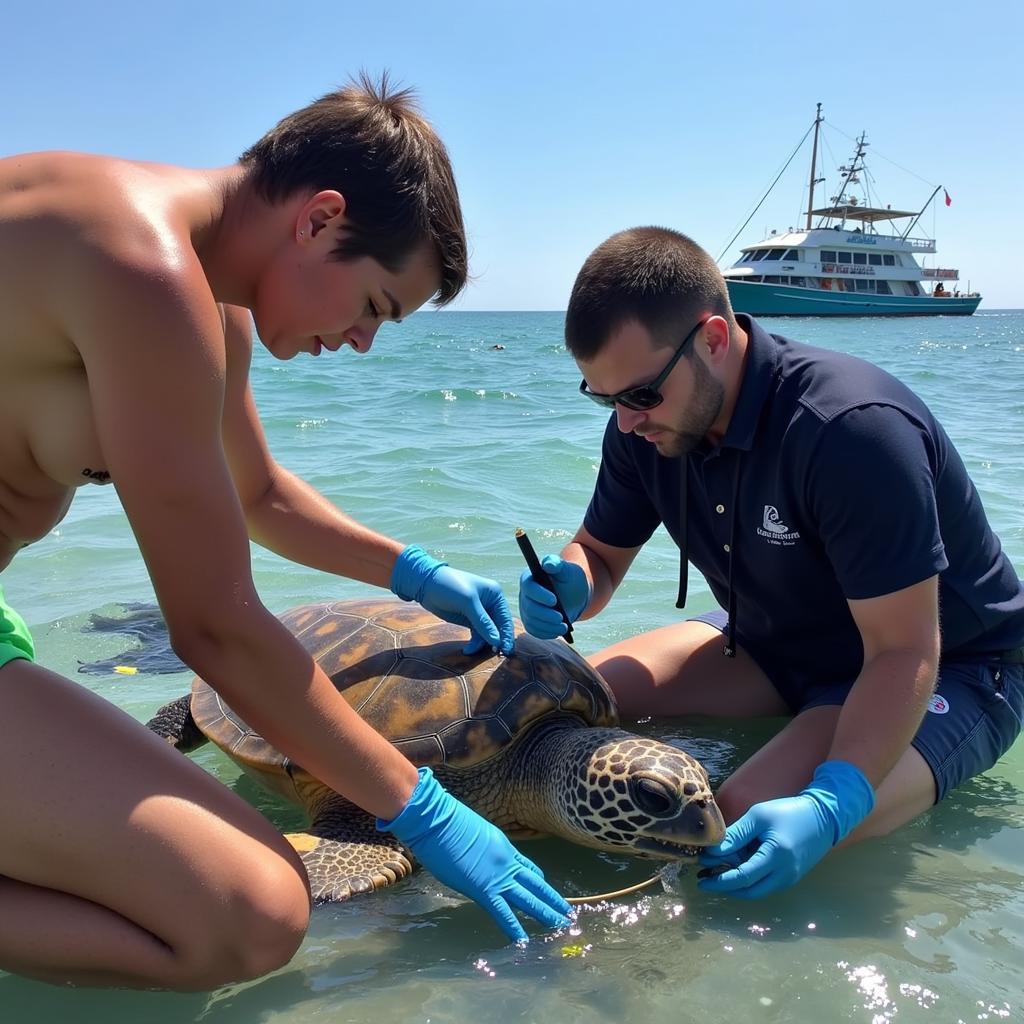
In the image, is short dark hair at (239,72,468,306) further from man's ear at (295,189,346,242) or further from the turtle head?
the turtle head

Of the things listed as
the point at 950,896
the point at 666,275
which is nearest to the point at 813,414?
the point at 666,275

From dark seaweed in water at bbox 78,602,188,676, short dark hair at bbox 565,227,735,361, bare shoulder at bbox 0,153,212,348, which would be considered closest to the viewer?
bare shoulder at bbox 0,153,212,348

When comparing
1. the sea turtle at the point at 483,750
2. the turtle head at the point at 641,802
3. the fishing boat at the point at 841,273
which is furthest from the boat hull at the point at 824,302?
the turtle head at the point at 641,802

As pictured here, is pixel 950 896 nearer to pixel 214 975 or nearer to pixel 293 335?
pixel 214 975

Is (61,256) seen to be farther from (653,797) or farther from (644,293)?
(653,797)

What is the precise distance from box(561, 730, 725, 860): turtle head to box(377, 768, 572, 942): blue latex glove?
28cm

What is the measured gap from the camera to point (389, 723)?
2.59m

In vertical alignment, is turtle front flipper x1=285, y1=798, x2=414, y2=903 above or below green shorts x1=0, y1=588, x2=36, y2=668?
below

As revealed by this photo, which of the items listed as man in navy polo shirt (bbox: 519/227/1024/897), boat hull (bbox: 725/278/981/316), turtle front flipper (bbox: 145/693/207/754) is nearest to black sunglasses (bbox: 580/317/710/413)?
man in navy polo shirt (bbox: 519/227/1024/897)

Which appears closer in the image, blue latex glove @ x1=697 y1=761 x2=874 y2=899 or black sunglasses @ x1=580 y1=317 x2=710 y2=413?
blue latex glove @ x1=697 y1=761 x2=874 y2=899

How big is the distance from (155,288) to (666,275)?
137cm

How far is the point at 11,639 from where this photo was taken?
6.24 feet

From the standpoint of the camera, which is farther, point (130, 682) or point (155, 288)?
point (130, 682)

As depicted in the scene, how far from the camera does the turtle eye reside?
2.22 m
